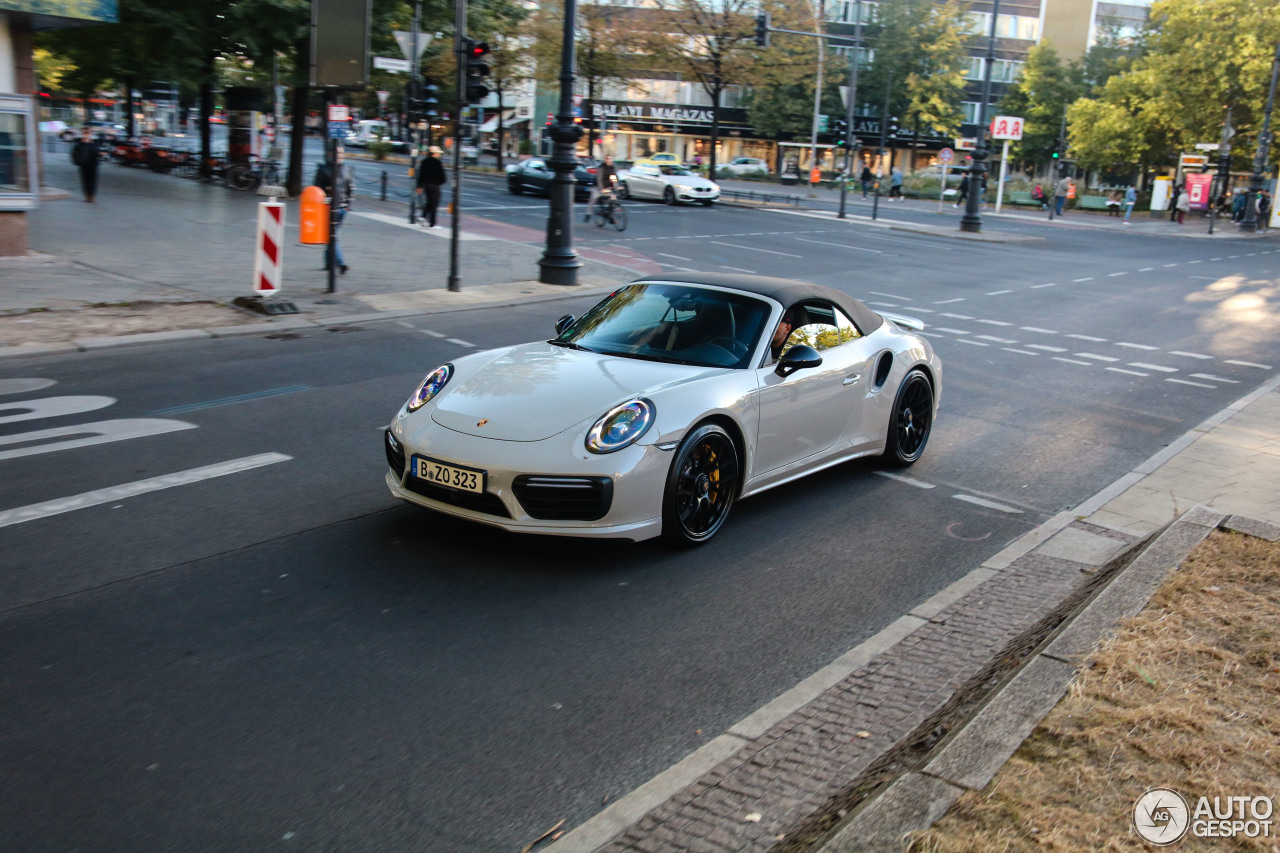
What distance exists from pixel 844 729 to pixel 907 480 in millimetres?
3682

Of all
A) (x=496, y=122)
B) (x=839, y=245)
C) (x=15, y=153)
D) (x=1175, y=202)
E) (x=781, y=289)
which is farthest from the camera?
(x=496, y=122)

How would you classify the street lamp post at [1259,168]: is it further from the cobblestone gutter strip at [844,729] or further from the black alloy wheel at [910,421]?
the cobblestone gutter strip at [844,729]

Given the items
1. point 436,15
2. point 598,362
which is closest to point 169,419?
point 598,362

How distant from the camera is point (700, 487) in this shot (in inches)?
225

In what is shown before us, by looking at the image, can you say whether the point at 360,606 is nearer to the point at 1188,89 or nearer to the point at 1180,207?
the point at 1180,207

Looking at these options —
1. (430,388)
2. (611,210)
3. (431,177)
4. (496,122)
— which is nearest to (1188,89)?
(611,210)

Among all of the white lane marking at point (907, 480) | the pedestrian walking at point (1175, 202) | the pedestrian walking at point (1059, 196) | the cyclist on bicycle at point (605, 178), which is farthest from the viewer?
the pedestrian walking at point (1175, 202)

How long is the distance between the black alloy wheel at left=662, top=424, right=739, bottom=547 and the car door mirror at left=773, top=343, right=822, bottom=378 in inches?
23.2

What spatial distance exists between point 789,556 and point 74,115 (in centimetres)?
12725

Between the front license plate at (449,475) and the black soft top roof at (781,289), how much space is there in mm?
2109

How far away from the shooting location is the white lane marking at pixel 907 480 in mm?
7309

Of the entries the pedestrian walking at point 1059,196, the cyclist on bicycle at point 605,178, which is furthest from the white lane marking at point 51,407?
the pedestrian walking at point 1059,196

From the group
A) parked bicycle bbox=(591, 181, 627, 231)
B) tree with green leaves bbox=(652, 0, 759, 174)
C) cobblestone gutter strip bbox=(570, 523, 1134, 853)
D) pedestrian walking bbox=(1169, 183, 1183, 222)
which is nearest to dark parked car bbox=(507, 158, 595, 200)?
parked bicycle bbox=(591, 181, 627, 231)

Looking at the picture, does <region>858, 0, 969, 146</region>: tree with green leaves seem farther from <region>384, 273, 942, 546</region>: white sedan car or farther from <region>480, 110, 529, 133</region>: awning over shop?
<region>384, 273, 942, 546</region>: white sedan car
